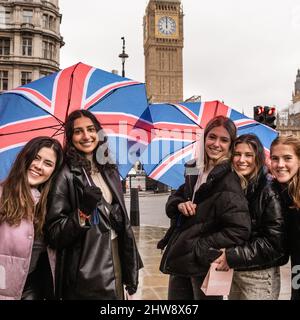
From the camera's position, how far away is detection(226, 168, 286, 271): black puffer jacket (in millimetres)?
2303

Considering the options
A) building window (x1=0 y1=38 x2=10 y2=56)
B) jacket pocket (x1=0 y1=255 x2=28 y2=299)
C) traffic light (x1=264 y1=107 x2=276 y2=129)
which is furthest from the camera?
building window (x1=0 y1=38 x2=10 y2=56)

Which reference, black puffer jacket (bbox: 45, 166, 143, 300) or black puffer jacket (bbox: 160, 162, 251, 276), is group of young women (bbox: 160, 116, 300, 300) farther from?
black puffer jacket (bbox: 45, 166, 143, 300)

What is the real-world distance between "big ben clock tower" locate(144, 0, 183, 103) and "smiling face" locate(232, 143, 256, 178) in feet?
306

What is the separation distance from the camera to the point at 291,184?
2.36 metres

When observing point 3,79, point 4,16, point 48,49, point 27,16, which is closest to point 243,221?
point 3,79

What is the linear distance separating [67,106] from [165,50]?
98457 millimetres

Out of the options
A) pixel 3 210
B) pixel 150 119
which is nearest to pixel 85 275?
pixel 3 210

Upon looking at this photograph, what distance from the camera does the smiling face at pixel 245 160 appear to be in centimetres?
258

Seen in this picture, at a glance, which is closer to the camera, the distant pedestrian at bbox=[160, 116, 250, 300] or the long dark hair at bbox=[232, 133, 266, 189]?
the distant pedestrian at bbox=[160, 116, 250, 300]

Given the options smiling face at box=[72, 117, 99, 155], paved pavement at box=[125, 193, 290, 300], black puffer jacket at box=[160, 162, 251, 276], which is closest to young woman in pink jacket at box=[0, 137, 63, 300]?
smiling face at box=[72, 117, 99, 155]

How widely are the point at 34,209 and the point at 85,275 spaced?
1.62ft

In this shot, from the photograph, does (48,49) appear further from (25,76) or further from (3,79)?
(3,79)

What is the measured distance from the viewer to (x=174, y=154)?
3.98 m
